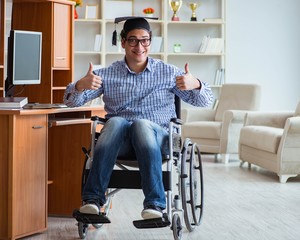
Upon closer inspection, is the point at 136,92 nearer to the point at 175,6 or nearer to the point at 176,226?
the point at 176,226

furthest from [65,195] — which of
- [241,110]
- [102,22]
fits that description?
[102,22]

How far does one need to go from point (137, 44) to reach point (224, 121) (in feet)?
12.8

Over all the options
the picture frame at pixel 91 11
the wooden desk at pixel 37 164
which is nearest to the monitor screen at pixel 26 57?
the wooden desk at pixel 37 164

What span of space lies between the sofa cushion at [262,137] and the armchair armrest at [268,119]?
165 millimetres

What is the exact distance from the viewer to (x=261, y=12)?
977cm

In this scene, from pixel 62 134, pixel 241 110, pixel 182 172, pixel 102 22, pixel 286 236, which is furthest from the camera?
pixel 102 22

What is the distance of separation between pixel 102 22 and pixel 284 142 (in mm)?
3622

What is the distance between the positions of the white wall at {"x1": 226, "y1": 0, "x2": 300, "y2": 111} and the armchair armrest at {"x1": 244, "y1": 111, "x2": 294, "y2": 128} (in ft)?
7.58

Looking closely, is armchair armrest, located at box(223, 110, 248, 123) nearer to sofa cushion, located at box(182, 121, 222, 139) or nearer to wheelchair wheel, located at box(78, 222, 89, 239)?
sofa cushion, located at box(182, 121, 222, 139)

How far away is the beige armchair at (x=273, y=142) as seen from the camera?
6418 millimetres

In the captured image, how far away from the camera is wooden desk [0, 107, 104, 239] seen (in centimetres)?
392

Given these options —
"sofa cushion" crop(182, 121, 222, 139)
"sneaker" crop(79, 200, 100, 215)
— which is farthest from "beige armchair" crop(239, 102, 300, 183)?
"sneaker" crop(79, 200, 100, 215)

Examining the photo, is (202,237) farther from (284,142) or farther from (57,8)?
(284,142)

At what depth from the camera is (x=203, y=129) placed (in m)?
8.22
